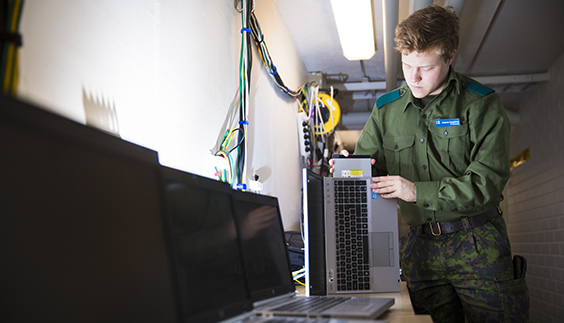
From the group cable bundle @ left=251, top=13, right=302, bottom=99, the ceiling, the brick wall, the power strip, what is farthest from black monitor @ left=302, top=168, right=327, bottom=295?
the brick wall

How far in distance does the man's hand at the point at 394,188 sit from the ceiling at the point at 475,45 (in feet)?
5.22

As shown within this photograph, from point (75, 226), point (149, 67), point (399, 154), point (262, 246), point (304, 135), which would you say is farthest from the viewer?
point (304, 135)

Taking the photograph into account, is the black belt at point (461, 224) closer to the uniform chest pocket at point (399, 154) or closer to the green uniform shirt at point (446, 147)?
the green uniform shirt at point (446, 147)

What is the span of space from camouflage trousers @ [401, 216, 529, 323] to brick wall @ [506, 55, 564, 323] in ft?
11.1

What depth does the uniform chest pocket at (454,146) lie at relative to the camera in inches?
64.5

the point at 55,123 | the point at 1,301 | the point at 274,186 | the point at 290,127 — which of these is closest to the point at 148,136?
the point at 55,123

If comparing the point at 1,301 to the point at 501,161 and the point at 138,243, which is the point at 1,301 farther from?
the point at 501,161

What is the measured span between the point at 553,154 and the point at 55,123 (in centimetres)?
516

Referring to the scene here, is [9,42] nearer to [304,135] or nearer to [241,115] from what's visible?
[241,115]

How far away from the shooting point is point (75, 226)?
0.48 m

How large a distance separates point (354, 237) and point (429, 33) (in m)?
0.85


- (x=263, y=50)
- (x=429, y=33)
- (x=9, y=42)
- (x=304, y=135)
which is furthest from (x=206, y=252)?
(x=304, y=135)

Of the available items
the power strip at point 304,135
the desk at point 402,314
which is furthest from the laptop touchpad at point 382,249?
the power strip at point 304,135

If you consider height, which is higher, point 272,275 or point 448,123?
point 448,123
